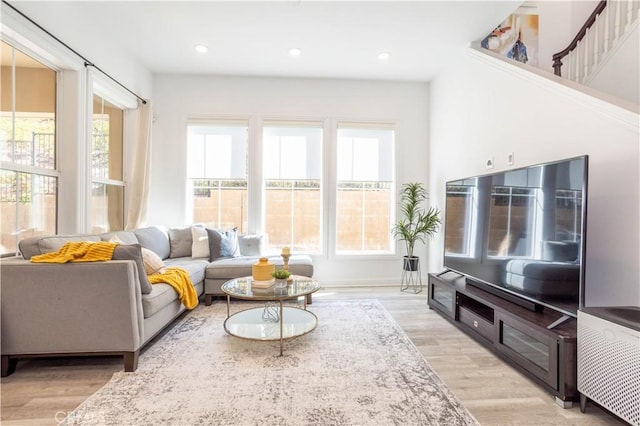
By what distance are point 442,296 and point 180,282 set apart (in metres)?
2.60

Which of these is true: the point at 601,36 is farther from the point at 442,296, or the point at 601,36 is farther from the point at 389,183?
the point at 442,296

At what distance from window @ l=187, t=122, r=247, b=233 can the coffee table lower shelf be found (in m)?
1.90

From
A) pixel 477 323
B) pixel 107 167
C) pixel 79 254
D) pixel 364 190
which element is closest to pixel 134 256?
pixel 79 254

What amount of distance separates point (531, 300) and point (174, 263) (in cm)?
342

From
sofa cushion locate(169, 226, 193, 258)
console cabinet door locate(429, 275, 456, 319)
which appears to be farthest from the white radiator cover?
sofa cushion locate(169, 226, 193, 258)

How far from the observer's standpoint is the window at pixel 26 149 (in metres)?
2.36

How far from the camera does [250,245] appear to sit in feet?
13.4

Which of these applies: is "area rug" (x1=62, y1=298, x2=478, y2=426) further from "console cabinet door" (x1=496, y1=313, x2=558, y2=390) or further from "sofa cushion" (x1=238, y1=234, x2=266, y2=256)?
"sofa cushion" (x1=238, y1=234, x2=266, y2=256)

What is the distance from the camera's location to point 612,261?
197cm

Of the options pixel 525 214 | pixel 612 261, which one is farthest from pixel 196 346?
pixel 612 261

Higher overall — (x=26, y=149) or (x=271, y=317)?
(x=26, y=149)

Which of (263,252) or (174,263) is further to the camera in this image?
(263,252)

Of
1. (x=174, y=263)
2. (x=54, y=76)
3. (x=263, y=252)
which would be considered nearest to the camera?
(x=54, y=76)

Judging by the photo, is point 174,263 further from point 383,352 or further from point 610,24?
point 610,24
